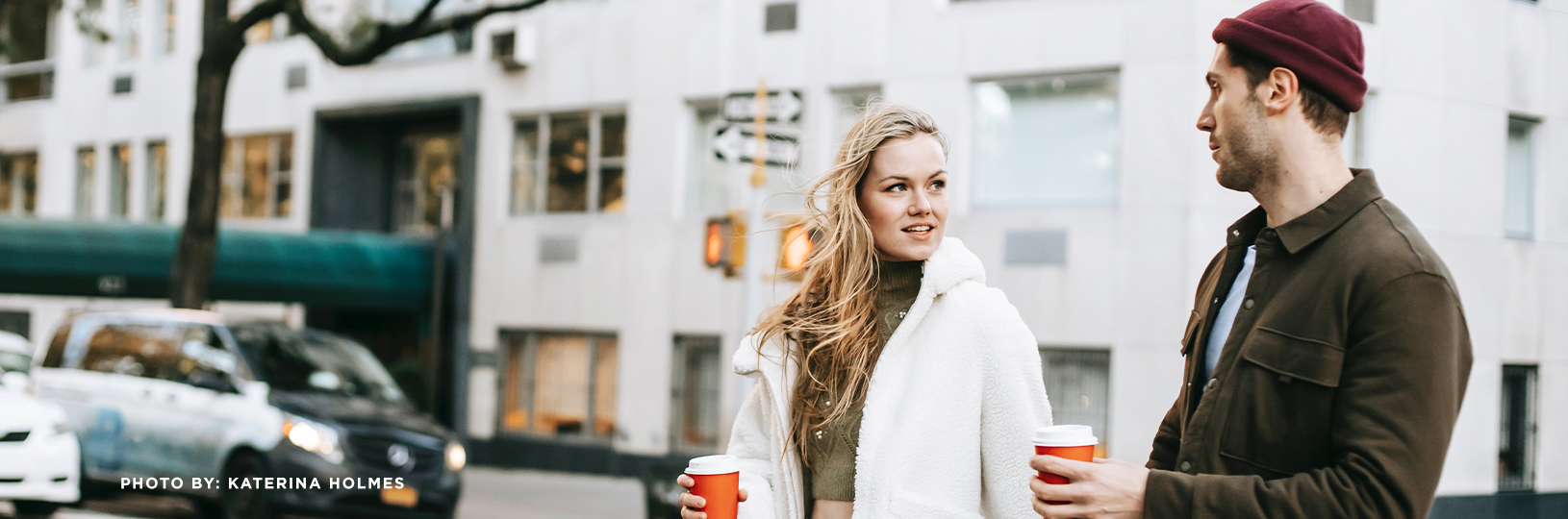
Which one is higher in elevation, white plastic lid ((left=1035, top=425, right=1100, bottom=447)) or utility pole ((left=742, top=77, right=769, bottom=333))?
utility pole ((left=742, top=77, right=769, bottom=333))

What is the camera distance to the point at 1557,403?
19.3ft

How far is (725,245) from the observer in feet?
33.9

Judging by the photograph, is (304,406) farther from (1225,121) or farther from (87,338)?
(1225,121)

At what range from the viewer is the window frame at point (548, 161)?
1600 cm

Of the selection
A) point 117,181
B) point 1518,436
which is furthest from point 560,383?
point 1518,436

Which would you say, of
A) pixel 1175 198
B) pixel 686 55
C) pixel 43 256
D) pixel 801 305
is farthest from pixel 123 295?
pixel 801 305

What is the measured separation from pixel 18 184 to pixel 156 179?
489cm

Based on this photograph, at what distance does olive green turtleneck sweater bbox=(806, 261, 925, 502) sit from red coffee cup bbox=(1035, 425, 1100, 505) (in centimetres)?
76

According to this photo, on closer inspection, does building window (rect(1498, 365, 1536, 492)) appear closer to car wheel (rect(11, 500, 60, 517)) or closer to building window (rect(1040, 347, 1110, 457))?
building window (rect(1040, 347, 1110, 457))

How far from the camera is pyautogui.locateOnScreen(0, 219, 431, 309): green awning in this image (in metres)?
15.1

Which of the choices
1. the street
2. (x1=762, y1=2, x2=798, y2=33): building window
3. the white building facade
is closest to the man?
the white building facade

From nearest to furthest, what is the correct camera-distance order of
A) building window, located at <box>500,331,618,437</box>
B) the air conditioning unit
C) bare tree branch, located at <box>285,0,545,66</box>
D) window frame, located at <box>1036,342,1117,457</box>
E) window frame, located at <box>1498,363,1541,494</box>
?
window frame, located at <box>1498,363,1541,494</box>, bare tree branch, located at <box>285,0,545,66</box>, window frame, located at <box>1036,342,1117,457</box>, building window, located at <box>500,331,618,437</box>, the air conditioning unit

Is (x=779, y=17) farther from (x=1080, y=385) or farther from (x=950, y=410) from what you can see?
(x=950, y=410)

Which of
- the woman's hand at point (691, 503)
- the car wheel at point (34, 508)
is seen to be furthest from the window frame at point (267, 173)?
the woman's hand at point (691, 503)
